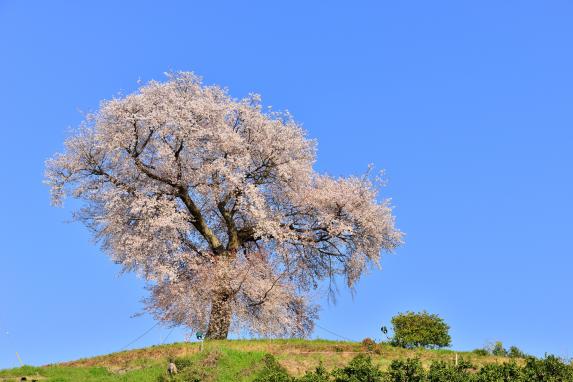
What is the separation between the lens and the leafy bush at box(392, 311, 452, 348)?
3332cm

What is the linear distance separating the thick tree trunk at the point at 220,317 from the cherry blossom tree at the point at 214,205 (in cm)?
5

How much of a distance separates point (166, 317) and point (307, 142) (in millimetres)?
11991

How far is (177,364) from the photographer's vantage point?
90.5 ft

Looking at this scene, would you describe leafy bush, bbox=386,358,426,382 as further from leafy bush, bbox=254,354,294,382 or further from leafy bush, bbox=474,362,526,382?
leafy bush, bbox=254,354,294,382

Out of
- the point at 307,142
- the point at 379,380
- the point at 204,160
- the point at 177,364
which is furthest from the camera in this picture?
the point at 307,142

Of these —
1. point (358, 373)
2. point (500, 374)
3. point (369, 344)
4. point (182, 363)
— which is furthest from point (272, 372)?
point (500, 374)

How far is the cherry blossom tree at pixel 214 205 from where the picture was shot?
36.5m

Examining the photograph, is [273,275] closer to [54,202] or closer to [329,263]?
[329,263]

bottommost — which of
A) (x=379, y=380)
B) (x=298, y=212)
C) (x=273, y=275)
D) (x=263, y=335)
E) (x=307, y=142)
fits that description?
(x=379, y=380)

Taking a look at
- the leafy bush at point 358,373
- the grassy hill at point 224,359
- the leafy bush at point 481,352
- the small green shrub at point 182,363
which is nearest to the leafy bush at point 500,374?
the grassy hill at point 224,359

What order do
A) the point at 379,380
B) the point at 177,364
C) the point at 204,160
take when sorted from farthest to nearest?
1. the point at 204,160
2. the point at 177,364
3. the point at 379,380

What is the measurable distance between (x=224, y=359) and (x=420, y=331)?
10253 millimetres

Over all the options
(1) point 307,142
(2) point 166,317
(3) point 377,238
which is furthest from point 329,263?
(2) point 166,317

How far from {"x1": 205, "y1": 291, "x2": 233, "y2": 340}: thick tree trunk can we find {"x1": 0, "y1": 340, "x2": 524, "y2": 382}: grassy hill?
4008mm
